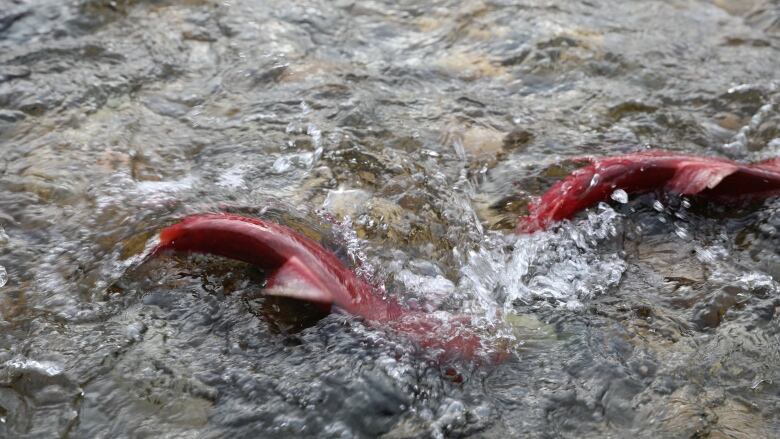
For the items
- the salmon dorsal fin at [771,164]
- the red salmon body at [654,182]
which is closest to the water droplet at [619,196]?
the red salmon body at [654,182]

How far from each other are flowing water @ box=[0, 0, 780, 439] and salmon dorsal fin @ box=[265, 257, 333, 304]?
0.15 meters

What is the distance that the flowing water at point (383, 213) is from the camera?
2.59 m

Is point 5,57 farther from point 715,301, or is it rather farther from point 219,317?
point 715,301

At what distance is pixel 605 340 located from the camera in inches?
113

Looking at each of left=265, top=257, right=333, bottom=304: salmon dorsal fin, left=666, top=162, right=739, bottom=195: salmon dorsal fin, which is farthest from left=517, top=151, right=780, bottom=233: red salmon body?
left=265, top=257, right=333, bottom=304: salmon dorsal fin

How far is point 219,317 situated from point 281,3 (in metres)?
3.16

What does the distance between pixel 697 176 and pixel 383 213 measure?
1449 millimetres

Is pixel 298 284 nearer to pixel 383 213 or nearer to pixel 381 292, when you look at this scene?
pixel 381 292

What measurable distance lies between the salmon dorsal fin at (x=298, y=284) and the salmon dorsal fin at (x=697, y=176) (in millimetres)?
1833

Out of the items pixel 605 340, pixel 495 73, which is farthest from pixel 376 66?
pixel 605 340

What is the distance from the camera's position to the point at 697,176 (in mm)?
3580

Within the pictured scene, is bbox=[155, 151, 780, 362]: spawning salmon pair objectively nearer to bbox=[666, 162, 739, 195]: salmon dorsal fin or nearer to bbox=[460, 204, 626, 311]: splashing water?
bbox=[666, 162, 739, 195]: salmon dorsal fin

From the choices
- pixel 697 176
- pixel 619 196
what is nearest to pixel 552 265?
pixel 619 196

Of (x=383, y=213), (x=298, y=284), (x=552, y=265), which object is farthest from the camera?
(x=383, y=213)
